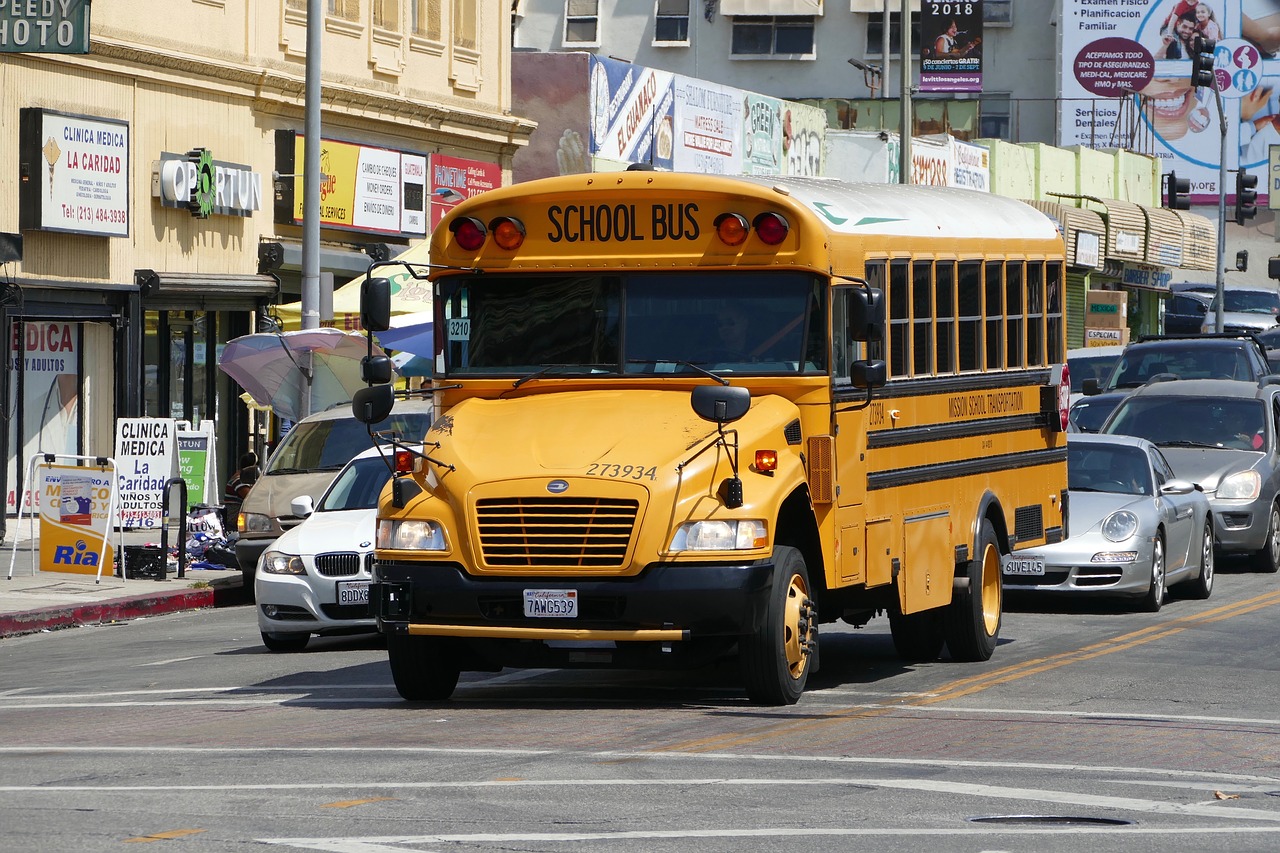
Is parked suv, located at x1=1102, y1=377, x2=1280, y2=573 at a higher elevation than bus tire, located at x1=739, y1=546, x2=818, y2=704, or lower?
higher

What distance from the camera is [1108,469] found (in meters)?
19.2

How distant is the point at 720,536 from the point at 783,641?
28.2 inches

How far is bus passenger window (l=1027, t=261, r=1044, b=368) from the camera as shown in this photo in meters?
15.1

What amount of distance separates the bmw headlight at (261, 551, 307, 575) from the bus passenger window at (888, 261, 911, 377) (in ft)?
16.2

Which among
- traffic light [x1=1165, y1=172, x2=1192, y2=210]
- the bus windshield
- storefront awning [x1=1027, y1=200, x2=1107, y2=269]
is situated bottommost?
the bus windshield

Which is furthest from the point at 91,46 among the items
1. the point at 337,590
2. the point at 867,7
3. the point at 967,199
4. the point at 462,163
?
the point at 867,7

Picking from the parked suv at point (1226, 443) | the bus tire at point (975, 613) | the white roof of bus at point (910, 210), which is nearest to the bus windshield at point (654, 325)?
the white roof of bus at point (910, 210)

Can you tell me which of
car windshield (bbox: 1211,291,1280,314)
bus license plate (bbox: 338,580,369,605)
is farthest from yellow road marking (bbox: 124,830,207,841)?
car windshield (bbox: 1211,291,1280,314)

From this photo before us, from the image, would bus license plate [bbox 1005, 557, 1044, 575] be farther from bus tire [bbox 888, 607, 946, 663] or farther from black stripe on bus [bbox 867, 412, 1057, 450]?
bus tire [bbox 888, 607, 946, 663]

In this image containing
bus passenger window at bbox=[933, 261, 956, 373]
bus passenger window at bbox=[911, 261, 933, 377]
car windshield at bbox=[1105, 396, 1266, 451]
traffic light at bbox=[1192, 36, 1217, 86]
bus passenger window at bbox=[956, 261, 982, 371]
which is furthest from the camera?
traffic light at bbox=[1192, 36, 1217, 86]

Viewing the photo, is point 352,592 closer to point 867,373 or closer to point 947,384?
point 947,384

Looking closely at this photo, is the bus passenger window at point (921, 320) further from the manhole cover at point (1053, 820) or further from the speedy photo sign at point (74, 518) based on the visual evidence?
the speedy photo sign at point (74, 518)

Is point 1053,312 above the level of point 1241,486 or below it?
above

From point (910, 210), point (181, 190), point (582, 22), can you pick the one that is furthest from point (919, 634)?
point (582, 22)
